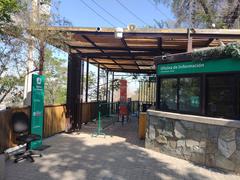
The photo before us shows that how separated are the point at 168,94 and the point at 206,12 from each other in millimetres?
12122

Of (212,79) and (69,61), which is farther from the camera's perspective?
(69,61)

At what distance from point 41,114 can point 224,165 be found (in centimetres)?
465

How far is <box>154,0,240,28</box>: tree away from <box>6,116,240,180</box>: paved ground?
11.0 m

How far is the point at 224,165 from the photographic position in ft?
21.9

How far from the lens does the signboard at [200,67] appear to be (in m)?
6.68

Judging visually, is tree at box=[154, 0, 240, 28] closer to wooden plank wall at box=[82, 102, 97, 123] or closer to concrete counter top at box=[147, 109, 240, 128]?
wooden plank wall at box=[82, 102, 97, 123]

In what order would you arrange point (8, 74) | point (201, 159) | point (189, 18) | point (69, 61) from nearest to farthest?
point (201, 159), point (8, 74), point (69, 61), point (189, 18)

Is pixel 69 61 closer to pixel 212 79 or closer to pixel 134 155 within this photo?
pixel 134 155

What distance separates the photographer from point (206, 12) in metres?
19.1

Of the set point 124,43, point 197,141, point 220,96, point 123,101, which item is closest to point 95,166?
point 197,141

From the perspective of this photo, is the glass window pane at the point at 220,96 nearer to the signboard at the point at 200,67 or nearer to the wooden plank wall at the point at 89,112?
the signboard at the point at 200,67

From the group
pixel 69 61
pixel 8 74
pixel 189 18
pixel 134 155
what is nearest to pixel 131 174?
pixel 134 155

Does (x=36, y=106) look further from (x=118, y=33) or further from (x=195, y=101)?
(x=195, y=101)

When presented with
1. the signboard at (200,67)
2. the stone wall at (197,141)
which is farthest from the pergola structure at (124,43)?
the stone wall at (197,141)
